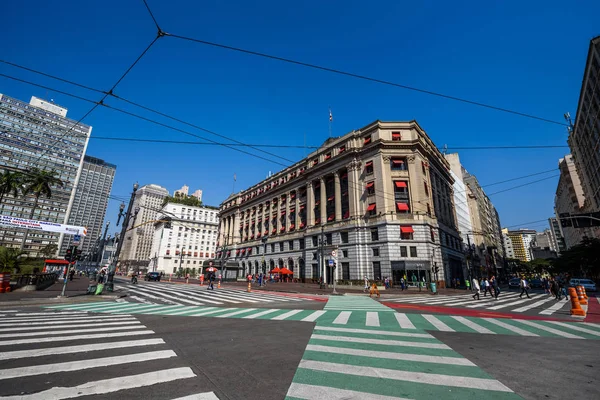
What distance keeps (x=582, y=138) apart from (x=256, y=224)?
6125cm

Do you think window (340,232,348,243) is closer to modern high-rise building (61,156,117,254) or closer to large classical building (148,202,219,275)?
large classical building (148,202,219,275)

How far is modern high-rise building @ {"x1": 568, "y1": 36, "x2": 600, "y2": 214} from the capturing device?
1258 inches

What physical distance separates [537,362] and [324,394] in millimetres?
4486

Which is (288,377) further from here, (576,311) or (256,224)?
(256,224)

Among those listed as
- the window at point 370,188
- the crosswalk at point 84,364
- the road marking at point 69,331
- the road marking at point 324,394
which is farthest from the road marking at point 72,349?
the window at point 370,188

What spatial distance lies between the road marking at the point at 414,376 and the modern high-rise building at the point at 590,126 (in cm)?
4451

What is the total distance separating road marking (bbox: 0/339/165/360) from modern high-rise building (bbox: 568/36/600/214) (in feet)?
158

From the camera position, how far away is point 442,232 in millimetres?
38844

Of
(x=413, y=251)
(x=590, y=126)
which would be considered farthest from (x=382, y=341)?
(x=590, y=126)

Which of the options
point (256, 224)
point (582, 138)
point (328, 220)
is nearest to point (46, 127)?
point (256, 224)

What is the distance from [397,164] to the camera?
3772cm

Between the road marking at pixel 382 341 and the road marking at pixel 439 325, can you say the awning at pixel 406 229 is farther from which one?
the road marking at pixel 382 341

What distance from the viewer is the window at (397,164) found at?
3750cm

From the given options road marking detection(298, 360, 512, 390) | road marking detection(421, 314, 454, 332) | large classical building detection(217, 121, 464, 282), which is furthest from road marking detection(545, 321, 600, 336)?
large classical building detection(217, 121, 464, 282)
